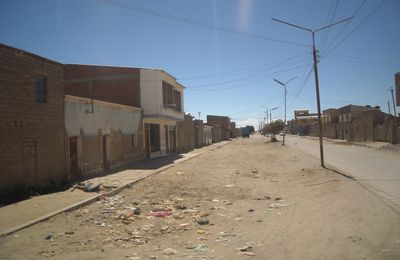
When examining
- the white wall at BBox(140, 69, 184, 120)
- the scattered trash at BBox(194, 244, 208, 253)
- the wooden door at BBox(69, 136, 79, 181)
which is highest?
the white wall at BBox(140, 69, 184, 120)

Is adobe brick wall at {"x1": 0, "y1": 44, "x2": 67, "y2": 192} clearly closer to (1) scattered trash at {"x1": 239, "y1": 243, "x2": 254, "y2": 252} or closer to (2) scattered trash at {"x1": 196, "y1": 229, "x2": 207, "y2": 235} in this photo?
(2) scattered trash at {"x1": 196, "y1": 229, "x2": 207, "y2": 235}

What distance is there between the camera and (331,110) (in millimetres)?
81250

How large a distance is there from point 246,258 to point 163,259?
1.43 metres

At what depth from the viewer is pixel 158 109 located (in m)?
31.2

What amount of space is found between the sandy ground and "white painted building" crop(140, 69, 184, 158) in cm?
1696

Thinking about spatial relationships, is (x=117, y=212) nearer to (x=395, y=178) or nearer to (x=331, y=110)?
(x=395, y=178)

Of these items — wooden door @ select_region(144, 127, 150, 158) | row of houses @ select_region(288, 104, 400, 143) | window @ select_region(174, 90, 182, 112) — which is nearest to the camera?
wooden door @ select_region(144, 127, 150, 158)

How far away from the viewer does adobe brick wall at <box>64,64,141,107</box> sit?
31000 mm

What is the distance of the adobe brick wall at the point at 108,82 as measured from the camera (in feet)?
102

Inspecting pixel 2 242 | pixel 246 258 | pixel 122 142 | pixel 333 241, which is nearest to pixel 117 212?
pixel 2 242

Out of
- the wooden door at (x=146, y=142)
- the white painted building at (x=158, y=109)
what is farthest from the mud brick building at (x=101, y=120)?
the wooden door at (x=146, y=142)

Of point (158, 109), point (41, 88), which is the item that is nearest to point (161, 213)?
point (41, 88)

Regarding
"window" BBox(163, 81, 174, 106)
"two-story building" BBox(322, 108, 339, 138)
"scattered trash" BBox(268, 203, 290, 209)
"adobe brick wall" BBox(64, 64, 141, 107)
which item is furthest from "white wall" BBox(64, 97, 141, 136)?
"two-story building" BBox(322, 108, 339, 138)

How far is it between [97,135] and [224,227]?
1314cm
